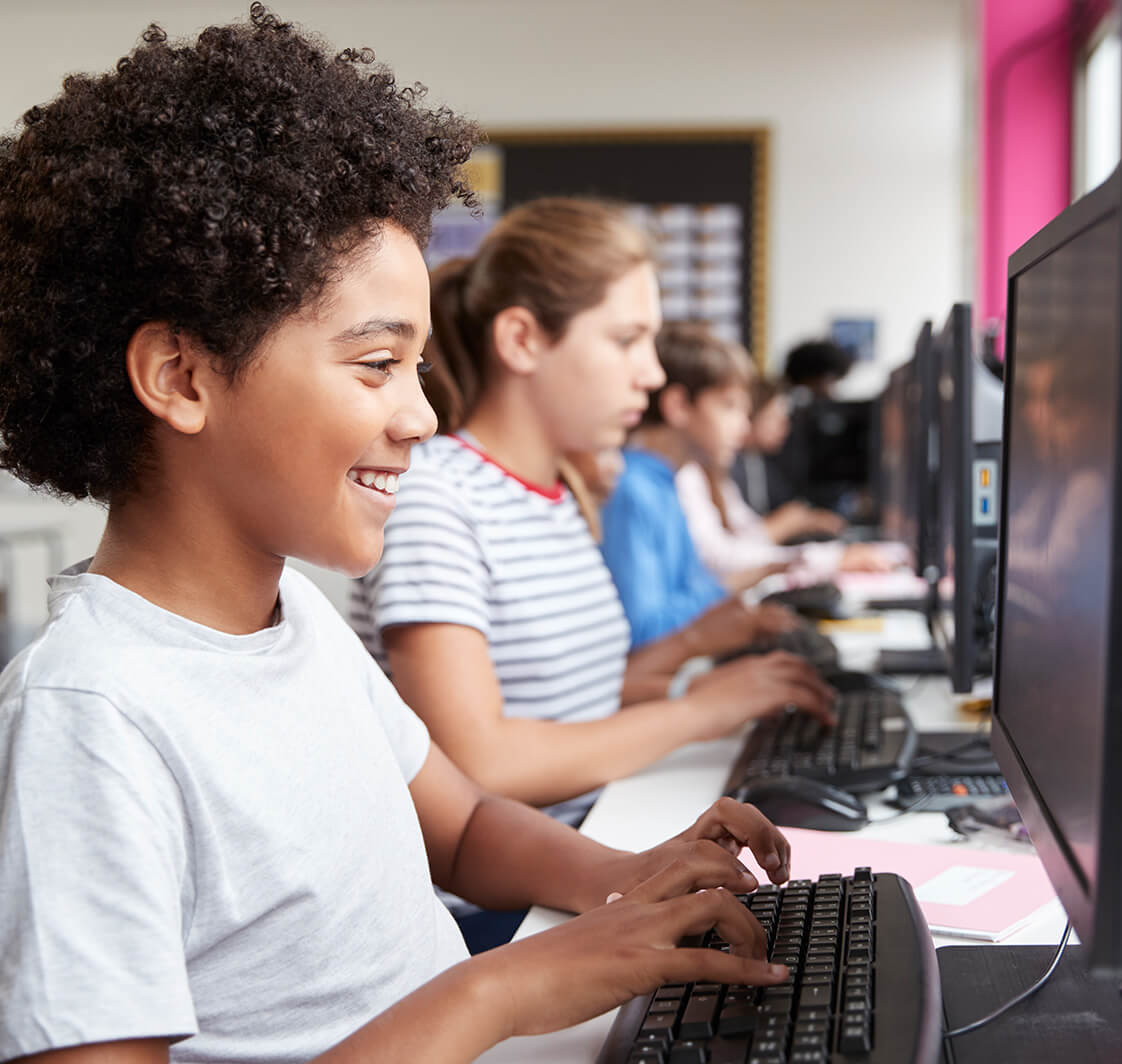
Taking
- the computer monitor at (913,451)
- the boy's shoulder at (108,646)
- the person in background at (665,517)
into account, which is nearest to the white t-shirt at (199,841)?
the boy's shoulder at (108,646)

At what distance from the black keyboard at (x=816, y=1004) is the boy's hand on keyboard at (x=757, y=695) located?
2.11 feet

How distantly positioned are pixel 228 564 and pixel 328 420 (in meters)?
0.10

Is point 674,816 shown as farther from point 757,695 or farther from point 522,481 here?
point 522,481

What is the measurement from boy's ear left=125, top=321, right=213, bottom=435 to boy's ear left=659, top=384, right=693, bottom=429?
262 centimetres

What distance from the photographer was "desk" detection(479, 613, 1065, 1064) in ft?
2.44

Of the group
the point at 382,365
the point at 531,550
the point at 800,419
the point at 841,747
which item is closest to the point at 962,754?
the point at 841,747

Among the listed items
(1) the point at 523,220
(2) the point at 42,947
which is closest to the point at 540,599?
(1) the point at 523,220

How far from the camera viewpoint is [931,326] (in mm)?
1767

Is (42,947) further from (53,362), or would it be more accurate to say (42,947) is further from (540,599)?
(540,599)

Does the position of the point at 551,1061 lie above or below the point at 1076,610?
below

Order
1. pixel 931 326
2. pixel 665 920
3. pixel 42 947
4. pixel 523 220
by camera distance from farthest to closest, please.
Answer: pixel 931 326 < pixel 523 220 < pixel 665 920 < pixel 42 947

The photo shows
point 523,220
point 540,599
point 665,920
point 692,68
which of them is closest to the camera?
point 665,920

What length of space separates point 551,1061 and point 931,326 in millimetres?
1292

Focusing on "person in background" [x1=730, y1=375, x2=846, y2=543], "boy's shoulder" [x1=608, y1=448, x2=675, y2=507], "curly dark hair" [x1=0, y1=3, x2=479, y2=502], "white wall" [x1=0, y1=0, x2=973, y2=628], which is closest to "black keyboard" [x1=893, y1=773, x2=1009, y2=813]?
"curly dark hair" [x1=0, y1=3, x2=479, y2=502]
